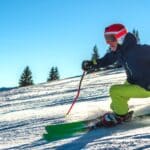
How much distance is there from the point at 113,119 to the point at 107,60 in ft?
5.45

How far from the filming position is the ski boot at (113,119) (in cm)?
845

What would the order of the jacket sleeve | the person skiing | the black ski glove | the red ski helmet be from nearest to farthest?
the person skiing
the red ski helmet
the jacket sleeve
the black ski glove

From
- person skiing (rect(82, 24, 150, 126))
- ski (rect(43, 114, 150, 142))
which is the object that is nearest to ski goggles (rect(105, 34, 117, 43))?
person skiing (rect(82, 24, 150, 126))

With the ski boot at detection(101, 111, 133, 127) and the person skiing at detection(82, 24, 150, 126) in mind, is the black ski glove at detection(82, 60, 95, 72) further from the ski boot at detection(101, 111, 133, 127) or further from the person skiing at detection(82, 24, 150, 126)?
the ski boot at detection(101, 111, 133, 127)

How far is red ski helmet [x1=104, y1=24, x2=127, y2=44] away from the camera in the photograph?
8859mm

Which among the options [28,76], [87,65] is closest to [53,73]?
[28,76]

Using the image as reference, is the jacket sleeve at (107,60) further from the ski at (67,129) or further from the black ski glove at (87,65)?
the ski at (67,129)

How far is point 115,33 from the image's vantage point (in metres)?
8.91

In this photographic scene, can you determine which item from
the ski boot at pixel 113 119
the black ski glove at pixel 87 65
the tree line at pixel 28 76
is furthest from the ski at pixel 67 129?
the tree line at pixel 28 76

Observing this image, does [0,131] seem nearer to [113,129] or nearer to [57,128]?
[57,128]

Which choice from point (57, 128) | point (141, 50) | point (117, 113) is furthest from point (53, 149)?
point (141, 50)

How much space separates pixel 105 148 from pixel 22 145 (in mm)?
2022

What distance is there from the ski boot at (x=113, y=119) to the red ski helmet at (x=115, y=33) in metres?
1.32

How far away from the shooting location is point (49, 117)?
35.2 feet
